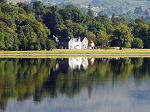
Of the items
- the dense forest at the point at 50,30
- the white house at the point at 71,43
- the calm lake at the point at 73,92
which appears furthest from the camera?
the white house at the point at 71,43

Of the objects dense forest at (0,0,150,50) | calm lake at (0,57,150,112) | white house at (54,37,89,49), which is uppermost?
dense forest at (0,0,150,50)

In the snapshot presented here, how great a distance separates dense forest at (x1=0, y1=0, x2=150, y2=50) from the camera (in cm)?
10917

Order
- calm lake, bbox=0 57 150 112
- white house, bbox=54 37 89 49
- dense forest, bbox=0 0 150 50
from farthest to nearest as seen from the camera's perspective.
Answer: white house, bbox=54 37 89 49 < dense forest, bbox=0 0 150 50 < calm lake, bbox=0 57 150 112

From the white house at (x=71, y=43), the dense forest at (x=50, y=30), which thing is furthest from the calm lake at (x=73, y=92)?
the white house at (x=71, y=43)

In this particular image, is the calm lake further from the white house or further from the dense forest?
the white house

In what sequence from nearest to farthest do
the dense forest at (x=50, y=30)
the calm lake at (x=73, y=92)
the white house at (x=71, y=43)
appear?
the calm lake at (x=73, y=92) → the dense forest at (x=50, y=30) → the white house at (x=71, y=43)

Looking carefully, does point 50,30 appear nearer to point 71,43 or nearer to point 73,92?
point 71,43

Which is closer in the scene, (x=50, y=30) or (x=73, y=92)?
(x=73, y=92)

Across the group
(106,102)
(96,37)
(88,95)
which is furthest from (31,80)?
(96,37)

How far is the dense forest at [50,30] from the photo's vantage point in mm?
109169

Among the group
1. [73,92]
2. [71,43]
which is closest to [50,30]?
[71,43]

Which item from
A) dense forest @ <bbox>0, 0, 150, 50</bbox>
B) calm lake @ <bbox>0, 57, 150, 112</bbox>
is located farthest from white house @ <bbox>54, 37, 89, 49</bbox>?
calm lake @ <bbox>0, 57, 150, 112</bbox>

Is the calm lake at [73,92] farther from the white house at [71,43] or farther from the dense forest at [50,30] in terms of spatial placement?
the white house at [71,43]

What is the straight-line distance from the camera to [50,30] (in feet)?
536
